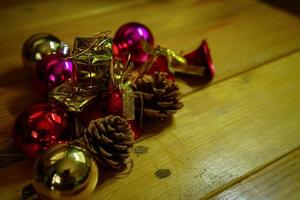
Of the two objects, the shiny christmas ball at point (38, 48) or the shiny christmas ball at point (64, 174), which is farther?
the shiny christmas ball at point (38, 48)

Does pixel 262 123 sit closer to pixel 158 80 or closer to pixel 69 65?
pixel 158 80

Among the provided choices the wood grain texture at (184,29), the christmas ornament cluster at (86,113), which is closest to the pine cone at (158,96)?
the christmas ornament cluster at (86,113)

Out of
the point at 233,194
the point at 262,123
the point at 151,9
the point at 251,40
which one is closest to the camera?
the point at 233,194

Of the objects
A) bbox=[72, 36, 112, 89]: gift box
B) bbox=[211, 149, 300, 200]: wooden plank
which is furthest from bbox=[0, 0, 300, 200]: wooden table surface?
bbox=[72, 36, 112, 89]: gift box

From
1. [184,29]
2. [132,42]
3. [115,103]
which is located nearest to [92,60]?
[115,103]

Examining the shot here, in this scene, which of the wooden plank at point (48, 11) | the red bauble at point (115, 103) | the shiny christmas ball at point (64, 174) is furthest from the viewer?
the wooden plank at point (48, 11)

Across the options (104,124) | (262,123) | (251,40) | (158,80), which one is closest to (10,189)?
(104,124)

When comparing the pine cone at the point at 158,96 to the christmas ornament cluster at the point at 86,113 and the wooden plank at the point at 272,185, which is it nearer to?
the christmas ornament cluster at the point at 86,113
